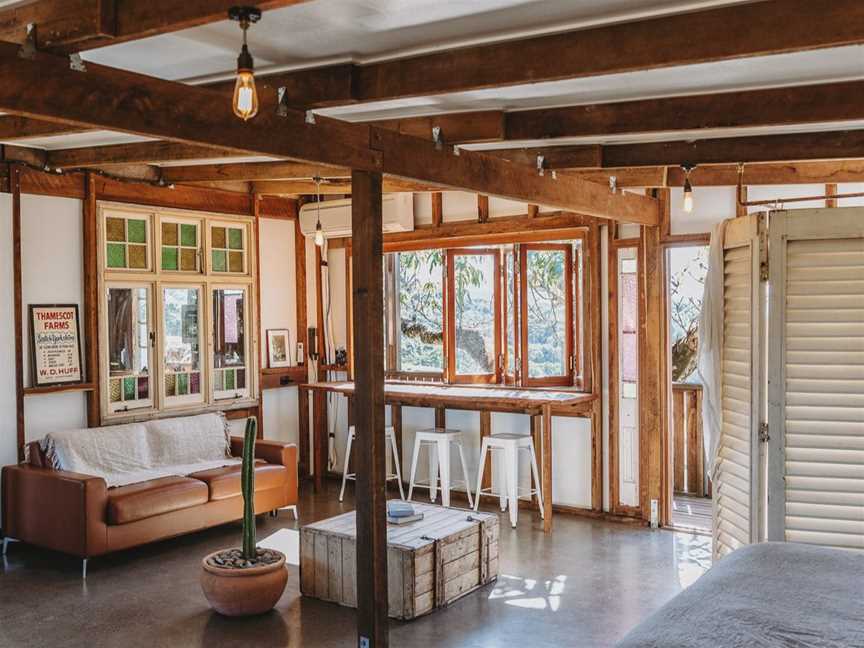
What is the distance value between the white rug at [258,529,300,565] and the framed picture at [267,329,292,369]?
6.88 ft

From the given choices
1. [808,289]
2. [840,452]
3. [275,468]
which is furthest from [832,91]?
[275,468]

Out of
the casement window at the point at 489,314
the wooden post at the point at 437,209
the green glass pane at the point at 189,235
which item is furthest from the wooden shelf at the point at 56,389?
the wooden post at the point at 437,209

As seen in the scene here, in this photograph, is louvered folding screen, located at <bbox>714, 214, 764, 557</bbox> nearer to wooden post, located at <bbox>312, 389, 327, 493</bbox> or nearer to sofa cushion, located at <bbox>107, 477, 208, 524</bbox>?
sofa cushion, located at <bbox>107, 477, 208, 524</bbox>

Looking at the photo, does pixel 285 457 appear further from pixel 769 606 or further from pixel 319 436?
pixel 769 606

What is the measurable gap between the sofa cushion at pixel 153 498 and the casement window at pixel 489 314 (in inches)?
104

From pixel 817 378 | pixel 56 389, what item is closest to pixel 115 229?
pixel 56 389

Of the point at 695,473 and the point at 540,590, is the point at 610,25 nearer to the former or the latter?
the point at 540,590

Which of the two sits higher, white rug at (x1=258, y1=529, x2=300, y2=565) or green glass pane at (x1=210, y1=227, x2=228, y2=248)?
green glass pane at (x1=210, y1=227, x2=228, y2=248)

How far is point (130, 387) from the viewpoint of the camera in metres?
6.90

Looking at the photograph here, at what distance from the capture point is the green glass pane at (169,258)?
7174 mm

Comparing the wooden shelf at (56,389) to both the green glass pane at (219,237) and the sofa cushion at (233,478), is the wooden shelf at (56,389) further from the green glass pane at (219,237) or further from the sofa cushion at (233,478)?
the green glass pane at (219,237)

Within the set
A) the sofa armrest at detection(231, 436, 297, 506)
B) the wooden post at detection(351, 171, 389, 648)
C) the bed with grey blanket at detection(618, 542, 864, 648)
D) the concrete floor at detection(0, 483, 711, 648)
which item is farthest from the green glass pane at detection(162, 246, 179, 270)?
the bed with grey blanket at detection(618, 542, 864, 648)

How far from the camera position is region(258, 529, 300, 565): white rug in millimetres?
5959

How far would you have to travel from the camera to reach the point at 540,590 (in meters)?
5.15
